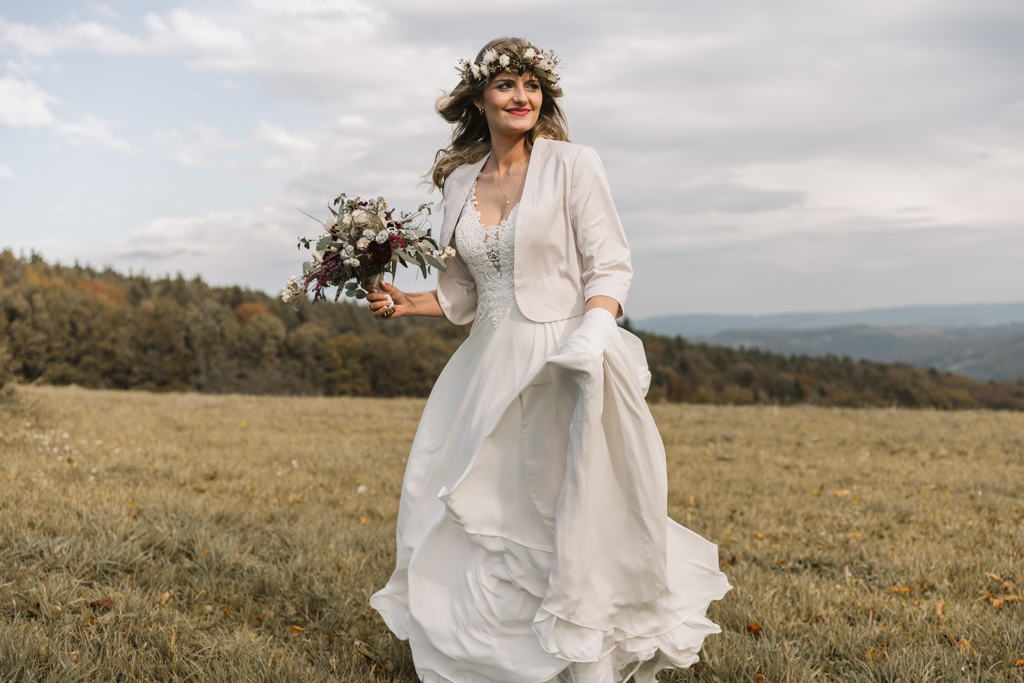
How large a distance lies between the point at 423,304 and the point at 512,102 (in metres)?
1.14

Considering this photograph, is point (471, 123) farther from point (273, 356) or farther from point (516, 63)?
point (273, 356)

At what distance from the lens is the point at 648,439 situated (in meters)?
2.79

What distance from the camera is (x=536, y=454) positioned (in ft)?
9.32

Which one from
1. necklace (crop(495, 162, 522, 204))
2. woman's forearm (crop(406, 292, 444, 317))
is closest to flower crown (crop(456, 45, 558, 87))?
necklace (crop(495, 162, 522, 204))

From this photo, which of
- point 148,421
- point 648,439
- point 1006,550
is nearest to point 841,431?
point 1006,550

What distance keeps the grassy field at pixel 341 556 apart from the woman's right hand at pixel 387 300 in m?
1.87

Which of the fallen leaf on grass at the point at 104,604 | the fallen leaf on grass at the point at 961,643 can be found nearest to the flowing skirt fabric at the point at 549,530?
the fallen leaf on grass at the point at 961,643

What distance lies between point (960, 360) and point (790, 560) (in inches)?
6482

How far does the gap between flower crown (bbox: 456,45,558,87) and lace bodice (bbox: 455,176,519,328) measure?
0.65m

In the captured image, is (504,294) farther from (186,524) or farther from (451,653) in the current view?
(186,524)

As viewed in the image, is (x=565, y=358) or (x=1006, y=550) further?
(x=1006, y=550)

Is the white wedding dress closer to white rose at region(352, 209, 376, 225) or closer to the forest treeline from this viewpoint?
white rose at region(352, 209, 376, 225)

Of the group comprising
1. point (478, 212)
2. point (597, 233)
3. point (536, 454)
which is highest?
point (478, 212)

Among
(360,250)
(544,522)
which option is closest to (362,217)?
(360,250)
